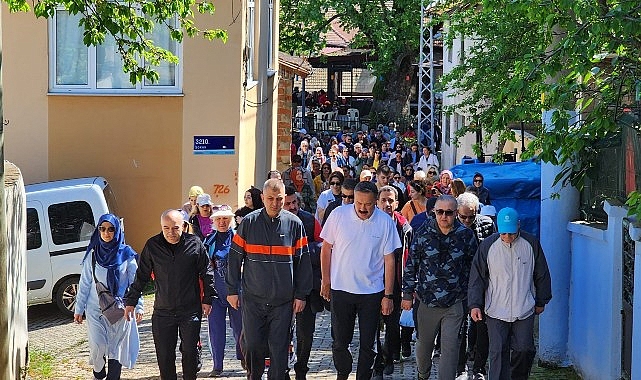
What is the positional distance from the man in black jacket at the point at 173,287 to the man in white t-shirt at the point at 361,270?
3.71ft

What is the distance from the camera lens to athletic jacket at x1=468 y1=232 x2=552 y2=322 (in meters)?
9.02

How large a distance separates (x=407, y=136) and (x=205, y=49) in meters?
22.2

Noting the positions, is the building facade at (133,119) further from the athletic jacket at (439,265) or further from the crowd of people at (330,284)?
the athletic jacket at (439,265)

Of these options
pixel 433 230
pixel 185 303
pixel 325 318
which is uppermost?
pixel 433 230

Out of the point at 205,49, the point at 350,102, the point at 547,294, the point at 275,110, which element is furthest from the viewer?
the point at 350,102

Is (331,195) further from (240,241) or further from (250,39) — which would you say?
(250,39)

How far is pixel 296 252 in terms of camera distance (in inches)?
356

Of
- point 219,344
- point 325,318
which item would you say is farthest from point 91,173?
point 219,344

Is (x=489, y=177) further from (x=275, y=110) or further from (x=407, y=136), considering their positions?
(x=407, y=136)

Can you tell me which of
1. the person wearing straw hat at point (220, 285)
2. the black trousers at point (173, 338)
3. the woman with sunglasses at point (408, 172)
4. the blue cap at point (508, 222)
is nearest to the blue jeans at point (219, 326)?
the person wearing straw hat at point (220, 285)

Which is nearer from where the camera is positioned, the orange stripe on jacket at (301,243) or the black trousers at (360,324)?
the orange stripe on jacket at (301,243)

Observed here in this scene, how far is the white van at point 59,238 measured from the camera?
14188mm

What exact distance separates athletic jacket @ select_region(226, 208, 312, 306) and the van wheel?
5.85 meters

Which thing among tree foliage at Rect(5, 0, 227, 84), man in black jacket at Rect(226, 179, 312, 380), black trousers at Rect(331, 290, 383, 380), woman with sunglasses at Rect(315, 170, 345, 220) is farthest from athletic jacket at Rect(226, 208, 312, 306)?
woman with sunglasses at Rect(315, 170, 345, 220)
